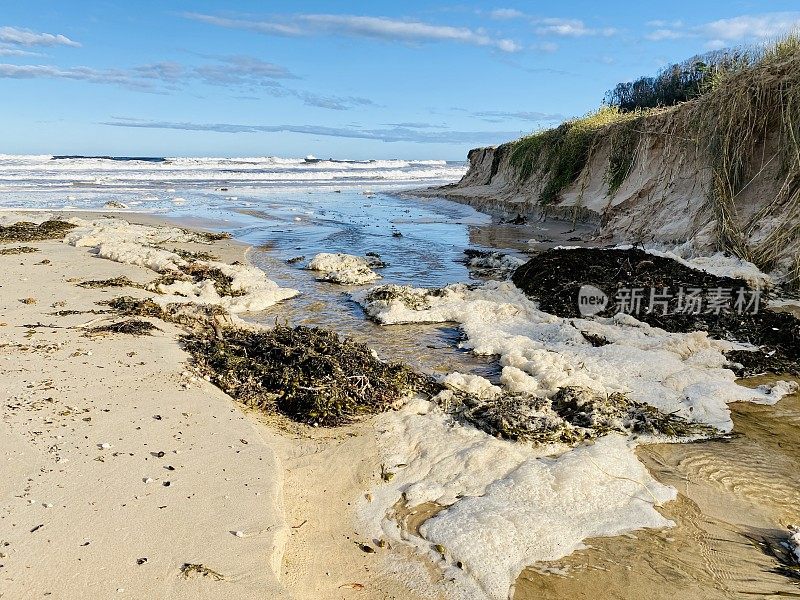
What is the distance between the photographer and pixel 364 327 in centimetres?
640

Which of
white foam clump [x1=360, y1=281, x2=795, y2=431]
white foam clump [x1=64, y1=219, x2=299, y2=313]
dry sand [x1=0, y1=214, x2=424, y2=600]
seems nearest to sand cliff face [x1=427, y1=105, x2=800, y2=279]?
white foam clump [x1=360, y1=281, x2=795, y2=431]

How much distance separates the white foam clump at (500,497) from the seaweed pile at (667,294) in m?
2.58

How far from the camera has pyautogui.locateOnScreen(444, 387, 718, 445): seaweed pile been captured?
12.3 ft

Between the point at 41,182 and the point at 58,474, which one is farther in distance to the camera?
the point at 41,182

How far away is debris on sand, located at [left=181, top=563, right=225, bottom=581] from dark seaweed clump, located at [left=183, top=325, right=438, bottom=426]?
5.38 ft

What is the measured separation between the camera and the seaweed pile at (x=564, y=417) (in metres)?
3.76

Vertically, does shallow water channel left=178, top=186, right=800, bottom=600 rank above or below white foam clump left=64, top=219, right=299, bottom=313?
below

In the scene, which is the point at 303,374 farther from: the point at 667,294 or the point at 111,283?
the point at 667,294

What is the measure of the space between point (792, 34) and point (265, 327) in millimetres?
8700

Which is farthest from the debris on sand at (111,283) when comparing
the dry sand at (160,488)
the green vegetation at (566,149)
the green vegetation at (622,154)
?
the green vegetation at (566,149)

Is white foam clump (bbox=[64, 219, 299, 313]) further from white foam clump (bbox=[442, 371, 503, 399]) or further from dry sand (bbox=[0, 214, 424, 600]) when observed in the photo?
white foam clump (bbox=[442, 371, 503, 399])

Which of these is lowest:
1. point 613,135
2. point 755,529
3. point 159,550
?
point 755,529

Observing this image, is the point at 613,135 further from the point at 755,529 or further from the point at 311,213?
the point at 755,529

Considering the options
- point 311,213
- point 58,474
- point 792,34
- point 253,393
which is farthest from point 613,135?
point 58,474
